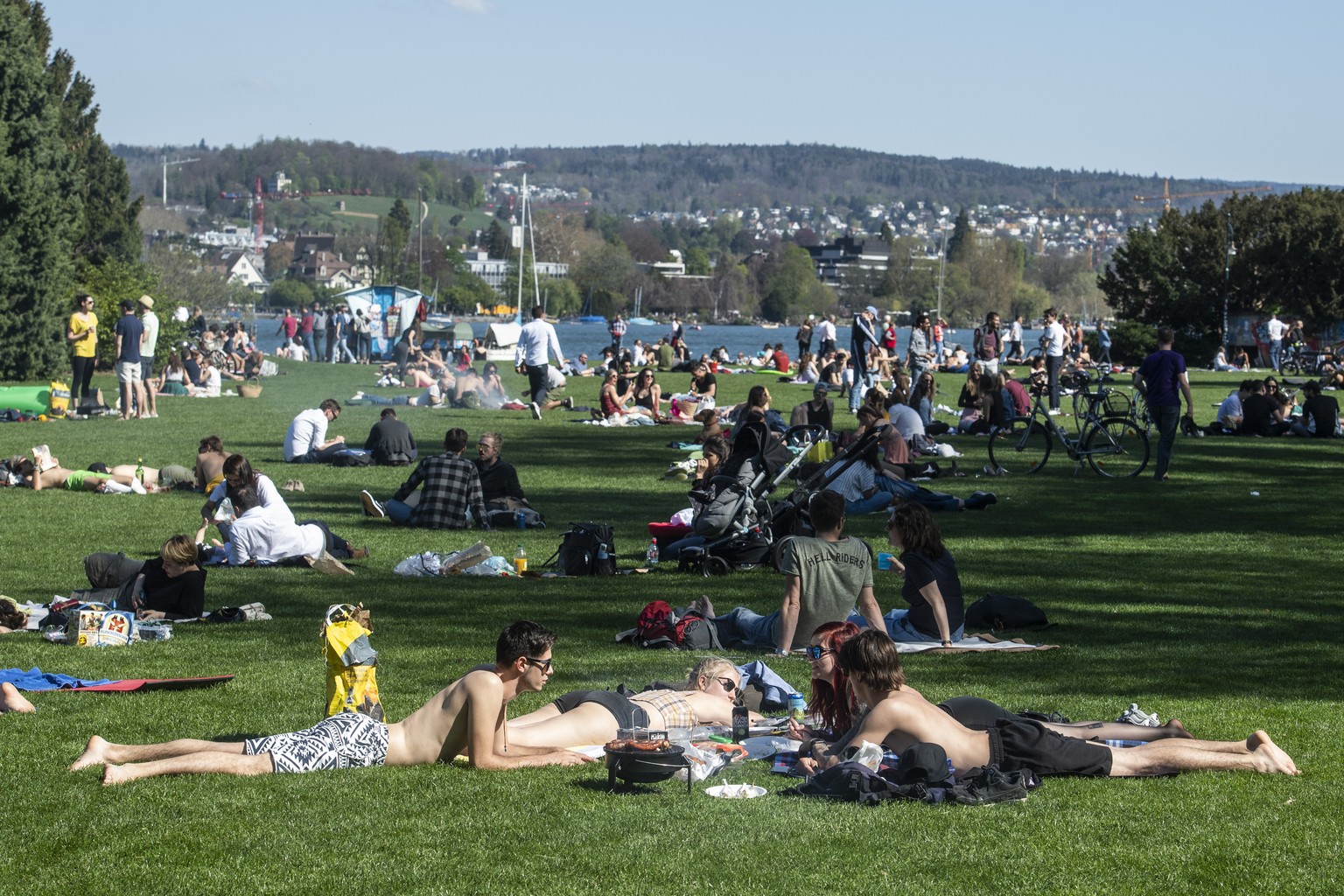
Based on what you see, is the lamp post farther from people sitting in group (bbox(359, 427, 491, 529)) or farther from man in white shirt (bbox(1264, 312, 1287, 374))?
people sitting in group (bbox(359, 427, 491, 529))

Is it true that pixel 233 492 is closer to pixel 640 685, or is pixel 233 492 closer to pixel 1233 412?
pixel 640 685

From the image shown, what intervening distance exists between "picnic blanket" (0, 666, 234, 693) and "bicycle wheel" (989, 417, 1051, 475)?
1406 centimetres

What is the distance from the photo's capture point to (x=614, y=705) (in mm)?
8422

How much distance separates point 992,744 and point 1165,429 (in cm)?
1417

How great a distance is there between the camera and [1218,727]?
8531mm

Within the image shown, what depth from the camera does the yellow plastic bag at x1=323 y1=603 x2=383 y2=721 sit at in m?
7.94

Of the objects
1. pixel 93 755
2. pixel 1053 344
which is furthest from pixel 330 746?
pixel 1053 344

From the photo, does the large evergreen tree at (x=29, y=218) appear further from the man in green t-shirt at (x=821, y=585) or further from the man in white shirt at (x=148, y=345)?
the man in green t-shirt at (x=821, y=585)

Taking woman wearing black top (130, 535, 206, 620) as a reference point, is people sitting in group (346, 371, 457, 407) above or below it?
below

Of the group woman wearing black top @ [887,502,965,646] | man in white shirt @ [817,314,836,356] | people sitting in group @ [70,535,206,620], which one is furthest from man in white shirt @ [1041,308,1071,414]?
people sitting in group @ [70,535,206,620]

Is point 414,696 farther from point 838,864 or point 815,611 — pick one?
point 838,864

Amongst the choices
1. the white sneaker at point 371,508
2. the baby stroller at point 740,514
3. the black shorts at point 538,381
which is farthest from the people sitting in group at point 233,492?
the black shorts at point 538,381

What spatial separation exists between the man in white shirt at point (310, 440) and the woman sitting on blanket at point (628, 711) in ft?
46.8

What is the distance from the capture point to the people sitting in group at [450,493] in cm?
1670
